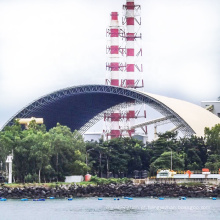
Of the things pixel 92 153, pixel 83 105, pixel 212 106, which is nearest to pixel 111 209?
pixel 92 153

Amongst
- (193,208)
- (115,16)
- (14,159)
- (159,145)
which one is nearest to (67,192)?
(14,159)

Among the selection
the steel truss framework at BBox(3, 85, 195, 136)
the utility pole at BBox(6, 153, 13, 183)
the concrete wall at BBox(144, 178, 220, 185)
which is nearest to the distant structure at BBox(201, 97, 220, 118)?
the steel truss framework at BBox(3, 85, 195, 136)

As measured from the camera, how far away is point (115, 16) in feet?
577

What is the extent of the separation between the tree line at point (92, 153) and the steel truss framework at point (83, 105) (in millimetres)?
3420

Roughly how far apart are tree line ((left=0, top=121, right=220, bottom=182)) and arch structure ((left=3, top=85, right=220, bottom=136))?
293cm

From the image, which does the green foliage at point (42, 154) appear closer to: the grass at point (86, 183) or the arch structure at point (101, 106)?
the grass at point (86, 183)

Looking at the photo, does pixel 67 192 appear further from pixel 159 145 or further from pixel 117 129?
pixel 117 129

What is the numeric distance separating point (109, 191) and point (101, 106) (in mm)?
39783

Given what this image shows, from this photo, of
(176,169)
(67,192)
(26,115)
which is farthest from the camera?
(26,115)

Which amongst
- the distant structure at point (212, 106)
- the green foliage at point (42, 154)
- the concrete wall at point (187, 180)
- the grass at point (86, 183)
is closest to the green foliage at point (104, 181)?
the grass at point (86, 183)

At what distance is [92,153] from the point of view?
14662 cm

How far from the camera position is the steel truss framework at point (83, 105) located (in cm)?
14738

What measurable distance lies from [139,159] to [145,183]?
13108 millimetres

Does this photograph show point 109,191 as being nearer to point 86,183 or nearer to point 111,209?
point 86,183
